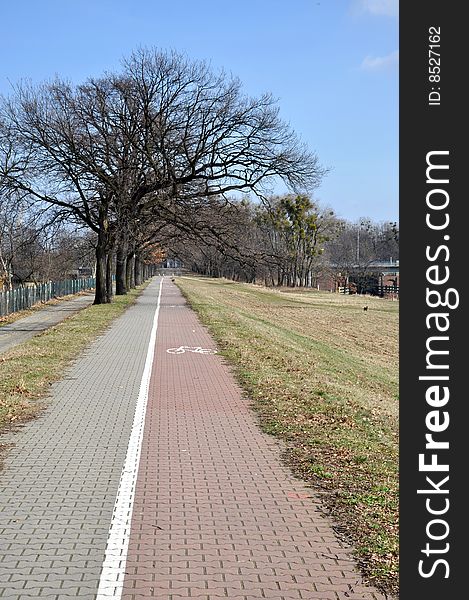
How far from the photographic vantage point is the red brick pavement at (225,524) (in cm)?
512

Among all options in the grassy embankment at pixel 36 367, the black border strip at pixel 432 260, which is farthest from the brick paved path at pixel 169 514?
the black border strip at pixel 432 260

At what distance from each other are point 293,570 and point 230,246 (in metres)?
31.0

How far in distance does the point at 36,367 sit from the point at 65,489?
27.1 ft

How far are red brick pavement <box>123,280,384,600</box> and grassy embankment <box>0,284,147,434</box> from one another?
198 cm

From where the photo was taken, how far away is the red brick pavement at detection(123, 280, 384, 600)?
512cm

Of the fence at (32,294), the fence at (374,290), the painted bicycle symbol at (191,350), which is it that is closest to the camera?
the painted bicycle symbol at (191,350)

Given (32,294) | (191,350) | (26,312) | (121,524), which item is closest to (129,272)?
(32,294)

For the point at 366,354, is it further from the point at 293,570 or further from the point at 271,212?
the point at 293,570

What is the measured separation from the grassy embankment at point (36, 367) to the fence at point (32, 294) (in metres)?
16.6

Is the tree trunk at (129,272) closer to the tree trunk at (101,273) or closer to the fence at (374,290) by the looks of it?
the tree trunk at (101,273)

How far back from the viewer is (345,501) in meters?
6.84

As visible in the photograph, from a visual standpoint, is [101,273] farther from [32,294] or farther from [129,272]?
[129,272]

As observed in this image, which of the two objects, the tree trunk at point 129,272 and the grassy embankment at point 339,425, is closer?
the grassy embankment at point 339,425

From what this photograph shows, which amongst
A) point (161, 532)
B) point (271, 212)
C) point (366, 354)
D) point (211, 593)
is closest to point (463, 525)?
point (211, 593)
